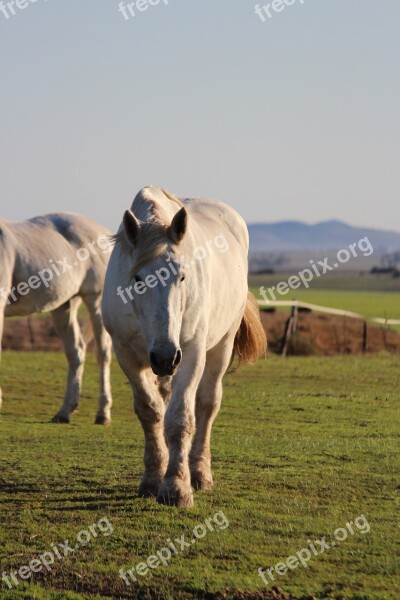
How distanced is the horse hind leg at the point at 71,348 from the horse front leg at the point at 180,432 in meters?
5.81

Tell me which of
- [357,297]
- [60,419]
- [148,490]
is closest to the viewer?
[148,490]

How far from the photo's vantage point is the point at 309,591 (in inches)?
223

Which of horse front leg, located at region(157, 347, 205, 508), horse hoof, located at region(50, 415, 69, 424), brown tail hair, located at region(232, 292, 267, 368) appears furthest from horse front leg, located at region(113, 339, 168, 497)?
horse hoof, located at region(50, 415, 69, 424)

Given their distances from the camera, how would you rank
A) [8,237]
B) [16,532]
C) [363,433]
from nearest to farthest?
[16,532] → [363,433] → [8,237]

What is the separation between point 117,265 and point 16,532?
2063 millimetres

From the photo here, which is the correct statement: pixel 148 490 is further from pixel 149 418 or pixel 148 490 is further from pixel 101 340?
pixel 101 340

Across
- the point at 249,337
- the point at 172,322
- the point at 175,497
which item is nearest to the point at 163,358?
the point at 172,322

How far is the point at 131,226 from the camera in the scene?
7.29m

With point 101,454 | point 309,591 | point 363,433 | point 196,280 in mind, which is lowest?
point 363,433

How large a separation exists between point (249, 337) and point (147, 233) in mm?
3058

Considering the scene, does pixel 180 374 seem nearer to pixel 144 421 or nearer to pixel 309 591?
pixel 144 421

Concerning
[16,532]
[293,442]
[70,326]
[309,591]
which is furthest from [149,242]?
[70,326]

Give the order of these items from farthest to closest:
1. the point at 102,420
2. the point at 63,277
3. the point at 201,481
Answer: the point at 63,277, the point at 102,420, the point at 201,481

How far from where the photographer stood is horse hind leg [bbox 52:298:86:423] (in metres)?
13.5
